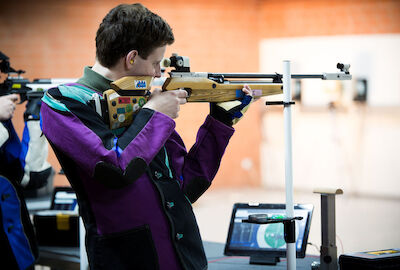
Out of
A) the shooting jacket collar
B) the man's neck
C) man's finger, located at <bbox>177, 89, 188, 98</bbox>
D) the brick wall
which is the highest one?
the brick wall

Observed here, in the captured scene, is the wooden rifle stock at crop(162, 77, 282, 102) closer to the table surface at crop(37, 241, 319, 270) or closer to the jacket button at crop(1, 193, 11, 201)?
the table surface at crop(37, 241, 319, 270)

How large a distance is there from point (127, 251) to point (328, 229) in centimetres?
77

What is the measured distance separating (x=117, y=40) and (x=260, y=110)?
196 inches

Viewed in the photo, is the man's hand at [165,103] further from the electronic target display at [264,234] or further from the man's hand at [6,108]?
the man's hand at [6,108]

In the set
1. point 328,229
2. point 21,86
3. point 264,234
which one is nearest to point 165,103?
point 328,229

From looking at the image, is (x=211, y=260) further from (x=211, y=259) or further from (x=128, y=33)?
(x=128, y=33)

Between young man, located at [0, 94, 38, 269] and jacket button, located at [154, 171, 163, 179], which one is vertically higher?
jacket button, located at [154, 171, 163, 179]

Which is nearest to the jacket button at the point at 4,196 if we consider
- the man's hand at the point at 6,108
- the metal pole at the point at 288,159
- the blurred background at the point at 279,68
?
the man's hand at the point at 6,108

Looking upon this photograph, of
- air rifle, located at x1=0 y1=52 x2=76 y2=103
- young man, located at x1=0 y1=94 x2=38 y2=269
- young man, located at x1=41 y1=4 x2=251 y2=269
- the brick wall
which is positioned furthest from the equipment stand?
the brick wall

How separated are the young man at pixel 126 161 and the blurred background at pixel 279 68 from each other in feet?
11.4

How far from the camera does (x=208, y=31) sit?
230 inches

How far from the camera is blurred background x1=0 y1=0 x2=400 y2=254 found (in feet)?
17.3

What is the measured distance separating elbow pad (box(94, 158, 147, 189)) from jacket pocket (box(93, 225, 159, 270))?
13 cm

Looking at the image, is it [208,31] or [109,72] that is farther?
[208,31]
